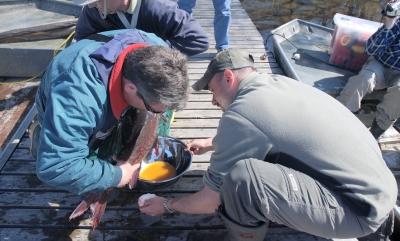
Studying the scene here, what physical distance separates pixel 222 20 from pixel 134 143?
2.66 meters

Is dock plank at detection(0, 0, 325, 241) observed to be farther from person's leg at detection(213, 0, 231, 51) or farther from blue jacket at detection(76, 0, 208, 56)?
person's leg at detection(213, 0, 231, 51)

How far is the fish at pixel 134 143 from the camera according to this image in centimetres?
246

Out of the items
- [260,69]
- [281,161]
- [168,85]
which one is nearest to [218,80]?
[168,85]

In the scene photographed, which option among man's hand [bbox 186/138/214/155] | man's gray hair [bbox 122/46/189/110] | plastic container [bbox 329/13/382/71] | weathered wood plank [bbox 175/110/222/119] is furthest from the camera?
plastic container [bbox 329/13/382/71]

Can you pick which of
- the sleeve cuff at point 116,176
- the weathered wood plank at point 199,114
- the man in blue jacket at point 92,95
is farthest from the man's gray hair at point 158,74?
the weathered wood plank at point 199,114

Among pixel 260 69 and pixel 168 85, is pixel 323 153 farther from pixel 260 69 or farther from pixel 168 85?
pixel 260 69

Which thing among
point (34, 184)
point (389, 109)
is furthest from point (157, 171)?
point (389, 109)

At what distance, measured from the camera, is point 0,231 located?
245 cm

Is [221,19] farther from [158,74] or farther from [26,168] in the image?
[158,74]

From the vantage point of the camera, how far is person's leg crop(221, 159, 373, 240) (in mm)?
1904

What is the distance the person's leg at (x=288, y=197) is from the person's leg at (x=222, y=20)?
317cm

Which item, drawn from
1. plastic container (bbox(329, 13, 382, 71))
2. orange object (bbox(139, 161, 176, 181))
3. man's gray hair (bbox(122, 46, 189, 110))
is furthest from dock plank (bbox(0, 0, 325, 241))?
plastic container (bbox(329, 13, 382, 71))

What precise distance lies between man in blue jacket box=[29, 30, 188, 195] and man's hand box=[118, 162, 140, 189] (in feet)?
0.46

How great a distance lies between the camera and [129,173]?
2402 mm
